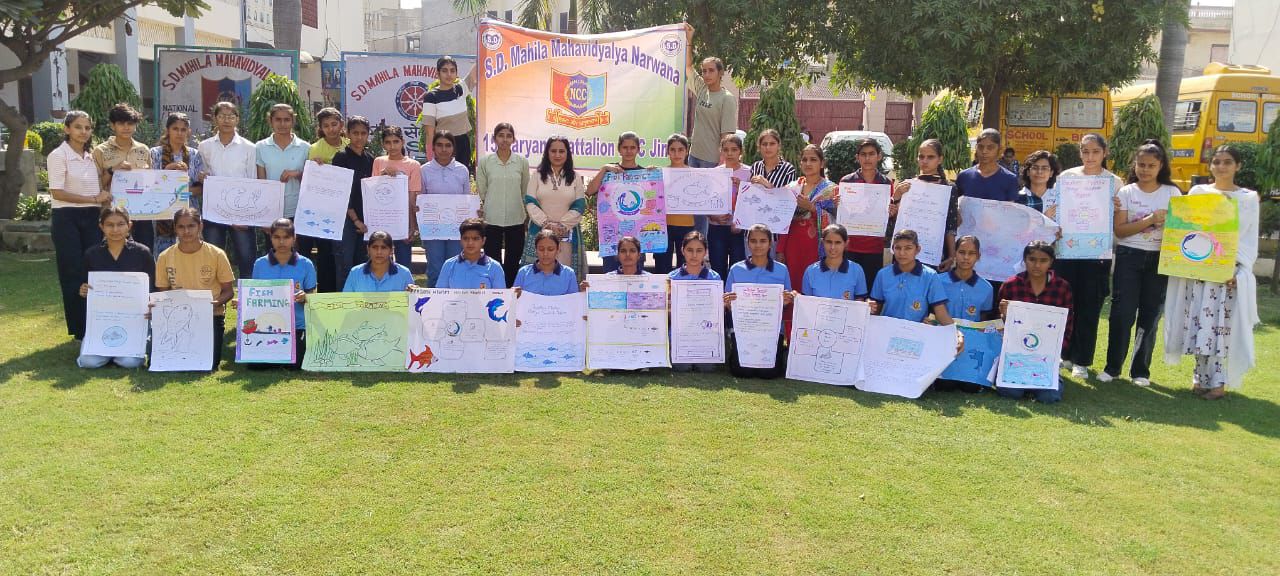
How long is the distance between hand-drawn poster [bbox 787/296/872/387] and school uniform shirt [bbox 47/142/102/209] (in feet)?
17.6

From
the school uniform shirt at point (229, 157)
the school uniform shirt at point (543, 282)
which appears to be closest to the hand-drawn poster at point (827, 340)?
the school uniform shirt at point (543, 282)

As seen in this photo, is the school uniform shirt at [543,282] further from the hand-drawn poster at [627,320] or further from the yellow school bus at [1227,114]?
the yellow school bus at [1227,114]

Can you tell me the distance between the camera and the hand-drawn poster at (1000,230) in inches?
266

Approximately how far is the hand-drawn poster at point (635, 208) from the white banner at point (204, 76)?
11.7 metres

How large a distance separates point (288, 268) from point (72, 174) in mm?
1849

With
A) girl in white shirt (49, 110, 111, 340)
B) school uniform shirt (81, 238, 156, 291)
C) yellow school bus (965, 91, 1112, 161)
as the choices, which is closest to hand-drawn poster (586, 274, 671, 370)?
school uniform shirt (81, 238, 156, 291)

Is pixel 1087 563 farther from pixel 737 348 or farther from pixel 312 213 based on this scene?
pixel 312 213

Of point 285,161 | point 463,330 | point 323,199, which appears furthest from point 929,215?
point 285,161

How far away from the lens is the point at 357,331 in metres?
6.54

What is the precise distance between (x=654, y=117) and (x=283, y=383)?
173 inches

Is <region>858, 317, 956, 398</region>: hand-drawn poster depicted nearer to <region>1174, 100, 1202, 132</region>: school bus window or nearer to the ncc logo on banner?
the ncc logo on banner

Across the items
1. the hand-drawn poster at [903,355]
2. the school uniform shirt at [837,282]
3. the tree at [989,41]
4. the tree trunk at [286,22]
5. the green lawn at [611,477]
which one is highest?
the tree trunk at [286,22]

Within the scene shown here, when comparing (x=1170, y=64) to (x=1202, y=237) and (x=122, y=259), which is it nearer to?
→ (x=1202, y=237)

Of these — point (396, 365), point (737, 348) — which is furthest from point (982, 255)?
point (396, 365)
